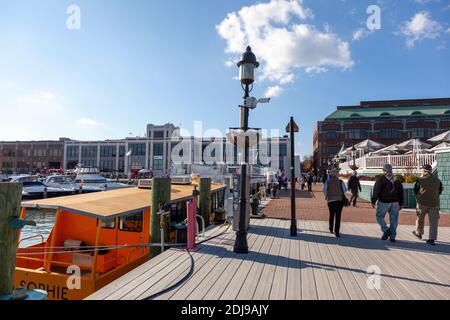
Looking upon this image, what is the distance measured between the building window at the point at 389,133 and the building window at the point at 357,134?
3.61m

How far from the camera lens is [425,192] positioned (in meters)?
7.35

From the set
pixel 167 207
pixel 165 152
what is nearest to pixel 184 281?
pixel 167 207

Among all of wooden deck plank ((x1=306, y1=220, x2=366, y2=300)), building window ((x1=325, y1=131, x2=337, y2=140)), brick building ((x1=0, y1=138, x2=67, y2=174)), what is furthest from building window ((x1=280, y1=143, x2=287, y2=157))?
wooden deck plank ((x1=306, y1=220, x2=366, y2=300))

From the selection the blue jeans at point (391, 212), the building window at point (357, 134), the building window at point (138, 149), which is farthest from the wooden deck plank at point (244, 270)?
the building window at point (138, 149)

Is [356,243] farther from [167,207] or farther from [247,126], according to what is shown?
[167,207]

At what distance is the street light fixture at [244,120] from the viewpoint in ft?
21.2

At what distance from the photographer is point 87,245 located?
317 inches

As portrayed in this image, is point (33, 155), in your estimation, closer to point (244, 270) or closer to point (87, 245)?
point (87, 245)

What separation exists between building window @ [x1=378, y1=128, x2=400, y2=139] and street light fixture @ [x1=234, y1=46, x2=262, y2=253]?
77253mm

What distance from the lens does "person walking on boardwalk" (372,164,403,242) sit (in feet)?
24.6

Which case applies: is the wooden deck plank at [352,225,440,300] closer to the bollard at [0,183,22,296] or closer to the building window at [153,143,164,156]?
the bollard at [0,183,22,296]

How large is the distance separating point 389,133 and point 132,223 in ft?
259

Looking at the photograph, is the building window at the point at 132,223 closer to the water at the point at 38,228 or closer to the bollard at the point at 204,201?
the bollard at the point at 204,201
